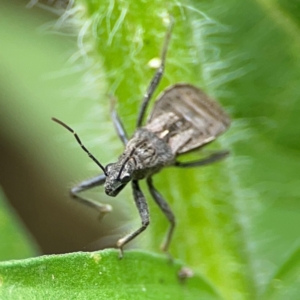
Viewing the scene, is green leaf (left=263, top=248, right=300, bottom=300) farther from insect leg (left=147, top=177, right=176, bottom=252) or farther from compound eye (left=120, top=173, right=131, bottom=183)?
compound eye (left=120, top=173, right=131, bottom=183)

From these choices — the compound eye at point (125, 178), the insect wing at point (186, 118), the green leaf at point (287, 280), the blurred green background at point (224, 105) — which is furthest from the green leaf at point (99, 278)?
the insect wing at point (186, 118)

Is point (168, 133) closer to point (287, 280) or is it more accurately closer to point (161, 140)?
point (161, 140)

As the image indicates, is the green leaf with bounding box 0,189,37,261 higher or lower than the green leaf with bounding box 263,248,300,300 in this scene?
higher

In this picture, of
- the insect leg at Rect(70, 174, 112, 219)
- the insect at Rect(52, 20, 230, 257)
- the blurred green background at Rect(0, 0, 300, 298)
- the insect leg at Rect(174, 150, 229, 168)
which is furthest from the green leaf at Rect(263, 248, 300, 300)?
the insect leg at Rect(70, 174, 112, 219)

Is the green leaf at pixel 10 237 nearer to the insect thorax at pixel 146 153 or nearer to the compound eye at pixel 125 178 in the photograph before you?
the compound eye at pixel 125 178

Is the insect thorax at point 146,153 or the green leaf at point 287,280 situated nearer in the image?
the green leaf at point 287,280

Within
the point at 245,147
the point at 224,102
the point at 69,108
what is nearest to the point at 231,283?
the point at 245,147

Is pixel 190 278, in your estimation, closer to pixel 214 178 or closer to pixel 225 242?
pixel 225 242
